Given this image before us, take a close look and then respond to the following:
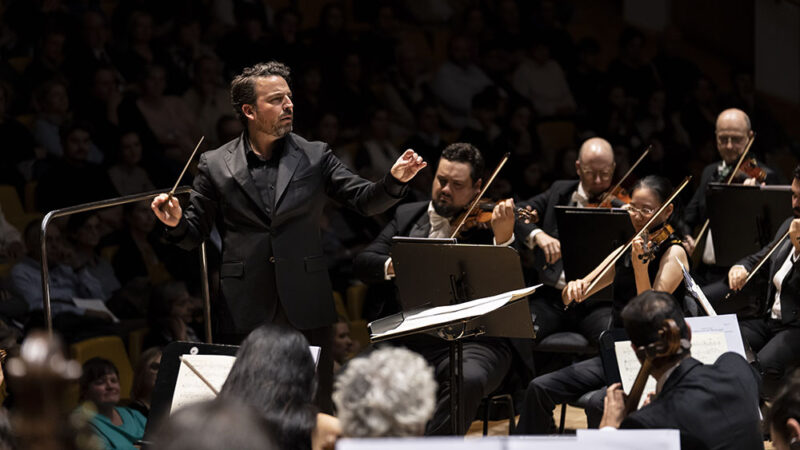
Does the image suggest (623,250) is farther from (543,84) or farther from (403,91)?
(543,84)

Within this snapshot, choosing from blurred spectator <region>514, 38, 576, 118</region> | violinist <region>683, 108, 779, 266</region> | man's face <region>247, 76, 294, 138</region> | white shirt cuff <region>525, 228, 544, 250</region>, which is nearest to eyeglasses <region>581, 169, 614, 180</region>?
white shirt cuff <region>525, 228, 544, 250</region>

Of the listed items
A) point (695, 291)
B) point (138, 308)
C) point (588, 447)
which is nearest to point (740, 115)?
point (695, 291)

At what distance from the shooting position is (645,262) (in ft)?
13.5

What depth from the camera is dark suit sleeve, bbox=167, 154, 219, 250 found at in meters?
3.76

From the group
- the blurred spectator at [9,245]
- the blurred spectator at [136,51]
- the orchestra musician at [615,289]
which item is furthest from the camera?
the blurred spectator at [136,51]

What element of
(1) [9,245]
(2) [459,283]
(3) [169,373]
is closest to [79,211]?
(3) [169,373]

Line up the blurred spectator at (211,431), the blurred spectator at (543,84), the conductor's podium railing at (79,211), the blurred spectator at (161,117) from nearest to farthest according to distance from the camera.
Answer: the blurred spectator at (211,431), the conductor's podium railing at (79,211), the blurred spectator at (161,117), the blurred spectator at (543,84)

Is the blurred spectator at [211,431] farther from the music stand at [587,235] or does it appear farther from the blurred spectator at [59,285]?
the blurred spectator at [59,285]

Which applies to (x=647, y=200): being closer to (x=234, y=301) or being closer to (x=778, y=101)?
(x=234, y=301)

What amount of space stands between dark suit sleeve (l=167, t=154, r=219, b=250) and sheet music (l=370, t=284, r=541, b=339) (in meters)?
0.75

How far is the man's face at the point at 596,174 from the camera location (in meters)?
4.89

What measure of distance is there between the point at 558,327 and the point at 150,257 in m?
2.12

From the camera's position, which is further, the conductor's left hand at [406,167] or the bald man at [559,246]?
the bald man at [559,246]

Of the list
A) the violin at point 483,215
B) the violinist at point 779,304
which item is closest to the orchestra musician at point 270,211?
the violin at point 483,215
